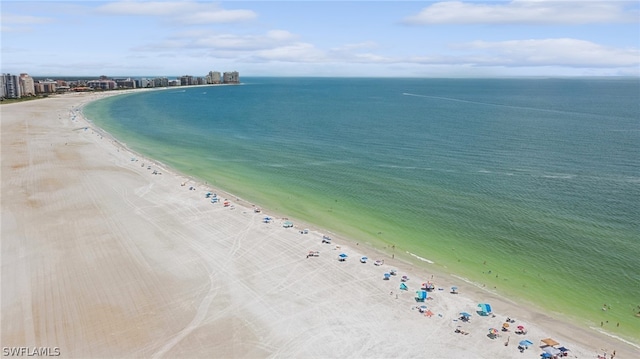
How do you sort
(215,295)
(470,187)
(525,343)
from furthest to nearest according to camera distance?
(470,187), (215,295), (525,343)

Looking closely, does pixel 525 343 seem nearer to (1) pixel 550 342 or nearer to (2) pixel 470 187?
(1) pixel 550 342

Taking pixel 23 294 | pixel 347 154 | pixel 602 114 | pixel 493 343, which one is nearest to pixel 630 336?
pixel 493 343

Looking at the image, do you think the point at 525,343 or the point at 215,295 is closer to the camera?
the point at 525,343

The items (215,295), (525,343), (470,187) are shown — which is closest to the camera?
(525,343)

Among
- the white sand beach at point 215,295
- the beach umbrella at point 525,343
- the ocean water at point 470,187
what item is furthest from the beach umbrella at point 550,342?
the ocean water at point 470,187

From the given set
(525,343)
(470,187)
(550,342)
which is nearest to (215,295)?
(525,343)

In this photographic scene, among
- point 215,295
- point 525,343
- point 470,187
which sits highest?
point 470,187

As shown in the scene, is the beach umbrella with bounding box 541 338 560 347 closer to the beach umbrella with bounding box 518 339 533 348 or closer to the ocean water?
the beach umbrella with bounding box 518 339 533 348

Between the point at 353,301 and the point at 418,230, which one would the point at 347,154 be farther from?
the point at 353,301
